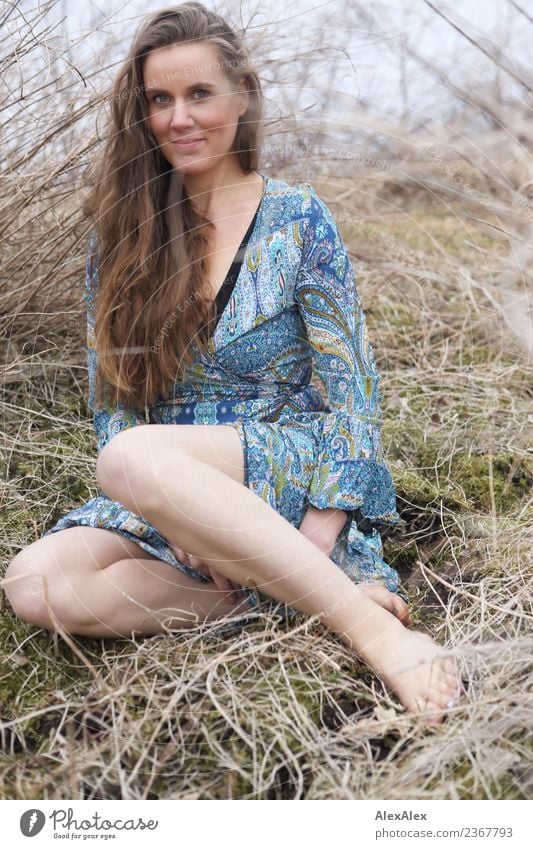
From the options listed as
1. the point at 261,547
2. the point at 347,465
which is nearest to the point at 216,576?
the point at 261,547

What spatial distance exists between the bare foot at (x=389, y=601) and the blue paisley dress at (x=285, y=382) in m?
0.04

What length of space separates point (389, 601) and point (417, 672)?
0.55 feet

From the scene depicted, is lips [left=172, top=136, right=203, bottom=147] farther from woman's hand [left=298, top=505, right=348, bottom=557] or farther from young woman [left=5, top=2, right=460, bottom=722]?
woman's hand [left=298, top=505, right=348, bottom=557]

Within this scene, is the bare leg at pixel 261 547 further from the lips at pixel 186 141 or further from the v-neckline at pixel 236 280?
the lips at pixel 186 141

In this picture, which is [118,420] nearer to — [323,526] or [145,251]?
[145,251]

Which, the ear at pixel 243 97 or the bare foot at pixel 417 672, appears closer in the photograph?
the bare foot at pixel 417 672

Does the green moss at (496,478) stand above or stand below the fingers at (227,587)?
below

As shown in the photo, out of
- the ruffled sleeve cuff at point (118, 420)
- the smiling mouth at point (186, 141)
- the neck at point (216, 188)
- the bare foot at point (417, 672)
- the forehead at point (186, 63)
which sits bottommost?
the bare foot at point (417, 672)

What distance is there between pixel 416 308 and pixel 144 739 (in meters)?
1.69

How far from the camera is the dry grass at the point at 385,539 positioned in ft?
3.87

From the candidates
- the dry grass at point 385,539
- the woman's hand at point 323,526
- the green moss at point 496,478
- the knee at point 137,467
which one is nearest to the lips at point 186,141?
the dry grass at point 385,539

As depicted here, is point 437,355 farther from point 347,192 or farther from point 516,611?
point 516,611

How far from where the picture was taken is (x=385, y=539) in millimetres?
1740

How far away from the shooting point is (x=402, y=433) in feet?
6.88
